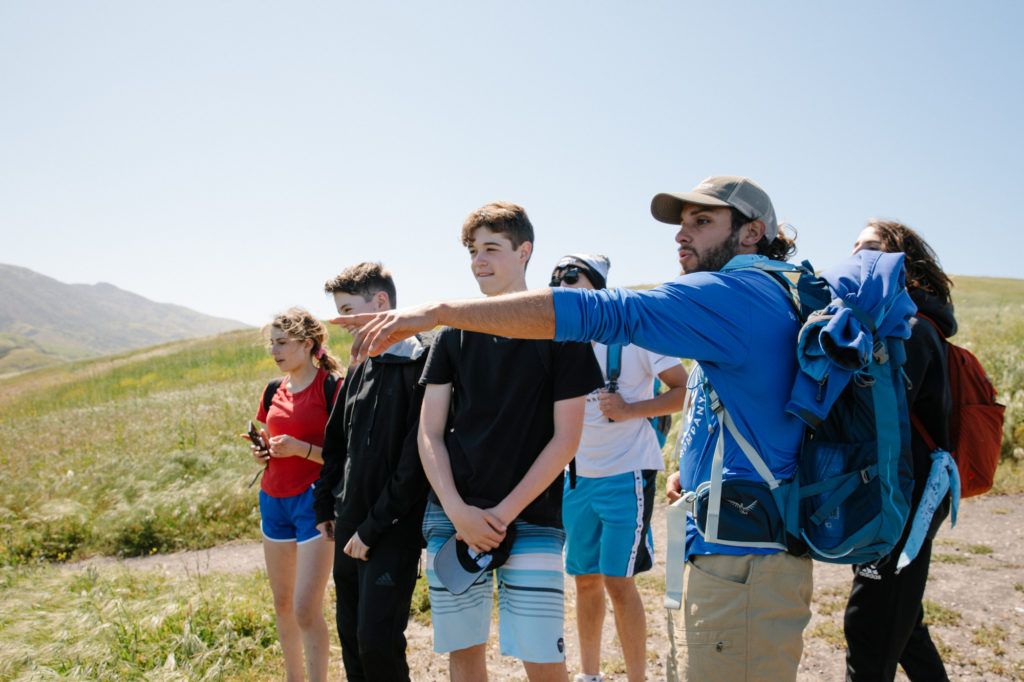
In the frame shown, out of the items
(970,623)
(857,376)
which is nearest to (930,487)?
(857,376)

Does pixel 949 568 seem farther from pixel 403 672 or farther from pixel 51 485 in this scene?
pixel 51 485

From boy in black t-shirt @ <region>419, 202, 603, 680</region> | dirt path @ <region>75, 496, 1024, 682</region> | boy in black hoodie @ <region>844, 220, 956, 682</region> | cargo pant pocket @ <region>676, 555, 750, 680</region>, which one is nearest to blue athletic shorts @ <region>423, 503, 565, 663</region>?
boy in black t-shirt @ <region>419, 202, 603, 680</region>

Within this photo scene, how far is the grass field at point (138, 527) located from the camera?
4.15 m

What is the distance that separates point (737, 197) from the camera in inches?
85.1

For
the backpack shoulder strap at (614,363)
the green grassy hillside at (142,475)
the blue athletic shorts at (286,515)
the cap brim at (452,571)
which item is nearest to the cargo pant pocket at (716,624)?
the cap brim at (452,571)

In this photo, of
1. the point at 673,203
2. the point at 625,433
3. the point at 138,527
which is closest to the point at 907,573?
the point at 625,433

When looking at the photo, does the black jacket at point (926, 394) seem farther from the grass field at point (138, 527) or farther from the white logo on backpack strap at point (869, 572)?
the grass field at point (138, 527)

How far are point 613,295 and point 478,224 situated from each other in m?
1.24

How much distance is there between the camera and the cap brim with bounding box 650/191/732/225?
2.16 m

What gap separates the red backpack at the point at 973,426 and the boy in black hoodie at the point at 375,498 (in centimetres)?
230

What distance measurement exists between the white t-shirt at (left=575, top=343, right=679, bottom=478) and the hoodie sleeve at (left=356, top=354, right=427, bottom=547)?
1.15 metres

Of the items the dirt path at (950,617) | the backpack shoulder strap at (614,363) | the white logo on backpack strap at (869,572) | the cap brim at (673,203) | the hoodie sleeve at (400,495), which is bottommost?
the dirt path at (950,617)

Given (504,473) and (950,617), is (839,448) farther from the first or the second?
(950,617)

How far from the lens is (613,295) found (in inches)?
72.4
